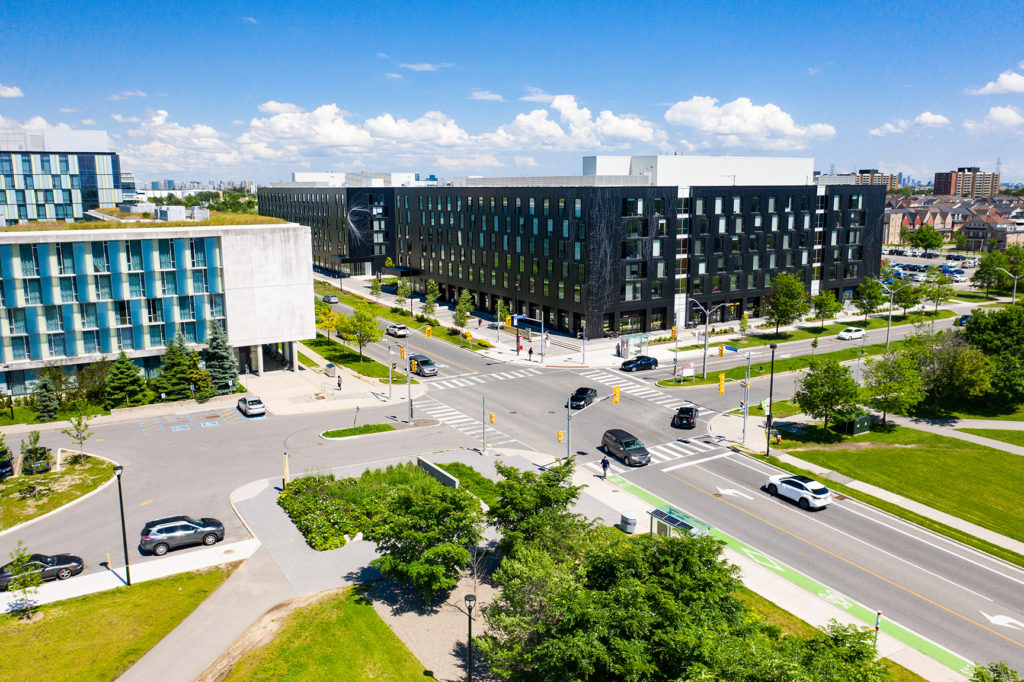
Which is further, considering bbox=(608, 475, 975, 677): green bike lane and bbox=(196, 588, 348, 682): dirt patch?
bbox=(608, 475, 975, 677): green bike lane

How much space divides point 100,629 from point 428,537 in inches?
533

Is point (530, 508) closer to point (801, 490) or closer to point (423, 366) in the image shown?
point (801, 490)

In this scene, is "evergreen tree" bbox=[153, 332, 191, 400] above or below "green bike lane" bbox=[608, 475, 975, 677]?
above

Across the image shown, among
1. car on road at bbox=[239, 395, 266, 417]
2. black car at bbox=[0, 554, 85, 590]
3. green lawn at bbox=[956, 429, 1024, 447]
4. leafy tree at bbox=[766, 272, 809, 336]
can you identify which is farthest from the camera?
leafy tree at bbox=[766, 272, 809, 336]

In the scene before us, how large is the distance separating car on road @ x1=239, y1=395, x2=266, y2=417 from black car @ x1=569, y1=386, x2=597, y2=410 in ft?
83.9

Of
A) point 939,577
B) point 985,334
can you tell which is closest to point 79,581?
point 939,577

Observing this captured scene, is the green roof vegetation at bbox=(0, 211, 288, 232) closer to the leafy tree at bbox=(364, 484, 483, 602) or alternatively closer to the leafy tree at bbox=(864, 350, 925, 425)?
the leafy tree at bbox=(364, 484, 483, 602)

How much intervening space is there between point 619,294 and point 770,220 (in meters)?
27.1

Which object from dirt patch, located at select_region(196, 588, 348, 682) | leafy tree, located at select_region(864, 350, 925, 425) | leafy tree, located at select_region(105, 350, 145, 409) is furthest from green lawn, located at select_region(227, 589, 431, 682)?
leafy tree, located at select_region(864, 350, 925, 425)

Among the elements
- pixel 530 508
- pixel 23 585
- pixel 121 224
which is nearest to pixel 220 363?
pixel 121 224

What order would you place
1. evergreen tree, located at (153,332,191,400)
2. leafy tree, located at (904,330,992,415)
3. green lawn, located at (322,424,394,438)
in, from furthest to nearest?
evergreen tree, located at (153,332,191,400) → leafy tree, located at (904,330,992,415) → green lawn, located at (322,424,394,438)

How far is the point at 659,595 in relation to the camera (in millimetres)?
21891

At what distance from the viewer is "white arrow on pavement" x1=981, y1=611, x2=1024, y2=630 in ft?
94.1

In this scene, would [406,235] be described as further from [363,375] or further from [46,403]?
[46,403]
